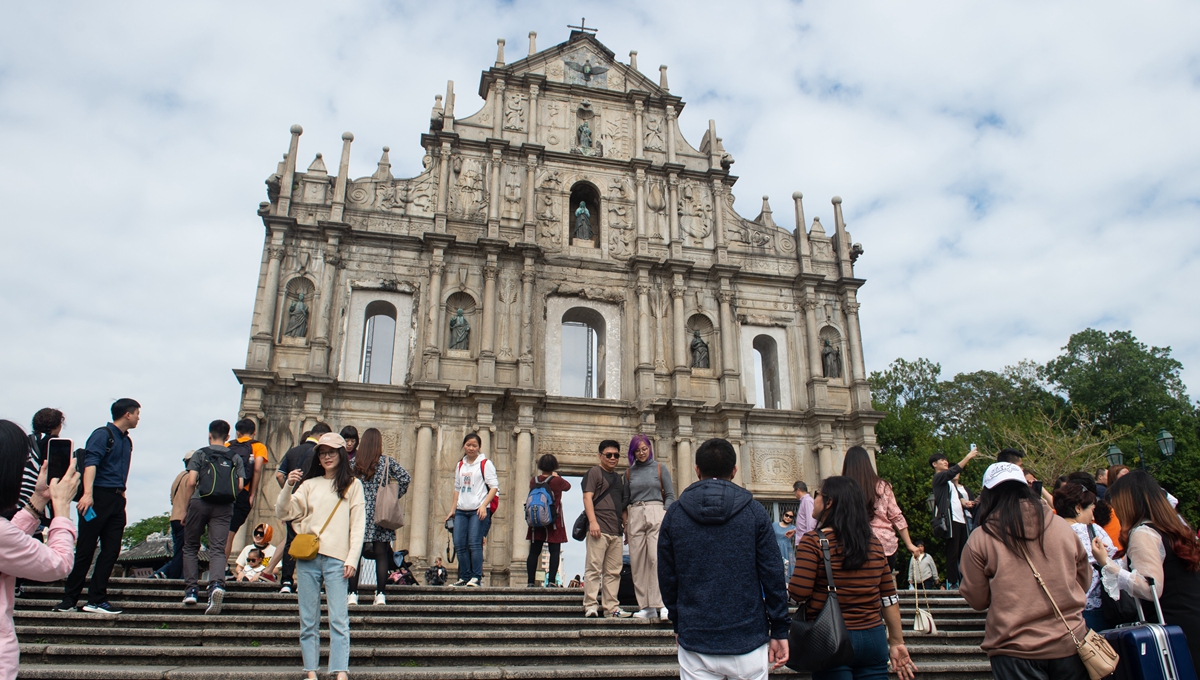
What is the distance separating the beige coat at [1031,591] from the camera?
151 inches

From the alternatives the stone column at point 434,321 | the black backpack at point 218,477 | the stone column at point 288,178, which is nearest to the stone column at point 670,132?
the stone column at point 434,321

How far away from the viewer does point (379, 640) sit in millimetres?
7309

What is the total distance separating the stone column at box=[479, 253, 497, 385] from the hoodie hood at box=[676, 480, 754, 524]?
14.3 meters

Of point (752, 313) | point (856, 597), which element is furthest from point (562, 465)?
point (856, 597)

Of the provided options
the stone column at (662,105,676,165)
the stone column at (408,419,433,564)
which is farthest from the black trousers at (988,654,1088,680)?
the stone column at (662,105,676,165)

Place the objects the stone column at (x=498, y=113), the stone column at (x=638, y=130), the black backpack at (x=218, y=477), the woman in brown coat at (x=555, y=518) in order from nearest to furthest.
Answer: the black backpack at (x=218, y=477) < the woman in brown coat at (x=555, y=518) < the stone column at (x=498, y=113) < the stone column at (x=638, y=130)

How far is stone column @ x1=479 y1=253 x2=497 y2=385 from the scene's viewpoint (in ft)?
59.9

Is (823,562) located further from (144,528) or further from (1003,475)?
(144,528)

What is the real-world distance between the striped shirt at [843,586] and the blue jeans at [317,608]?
3.25 m

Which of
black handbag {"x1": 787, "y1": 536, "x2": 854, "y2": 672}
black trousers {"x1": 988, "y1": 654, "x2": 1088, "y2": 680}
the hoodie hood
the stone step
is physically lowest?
the stone step

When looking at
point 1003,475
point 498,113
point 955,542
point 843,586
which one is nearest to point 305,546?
point 843,586

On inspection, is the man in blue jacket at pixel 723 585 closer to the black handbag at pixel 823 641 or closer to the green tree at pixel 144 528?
the black handbag at pixel 823 641

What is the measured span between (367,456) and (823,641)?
5.05 meters

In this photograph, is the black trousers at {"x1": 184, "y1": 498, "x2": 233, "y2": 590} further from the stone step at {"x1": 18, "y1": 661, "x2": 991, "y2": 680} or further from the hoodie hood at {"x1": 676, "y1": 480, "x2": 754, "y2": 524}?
the hoodie hood at {"x1": 676, "y1": 480, "x2": 754, "y2": 524}
